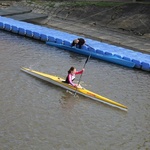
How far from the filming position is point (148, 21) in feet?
107

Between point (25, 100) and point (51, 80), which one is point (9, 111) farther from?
point (51, 80)

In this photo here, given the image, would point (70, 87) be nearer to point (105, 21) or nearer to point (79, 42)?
point (79, 42)

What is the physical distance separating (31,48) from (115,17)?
11116 millimetres

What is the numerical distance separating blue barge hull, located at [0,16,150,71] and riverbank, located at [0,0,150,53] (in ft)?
8.43

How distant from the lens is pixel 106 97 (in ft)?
63.2

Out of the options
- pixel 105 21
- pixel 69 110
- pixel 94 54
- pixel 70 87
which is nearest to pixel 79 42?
pixel 94 54

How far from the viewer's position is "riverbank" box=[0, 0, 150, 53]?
31609 millimetres

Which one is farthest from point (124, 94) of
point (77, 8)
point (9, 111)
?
point (77, 8)

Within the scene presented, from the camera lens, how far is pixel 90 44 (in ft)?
93.7

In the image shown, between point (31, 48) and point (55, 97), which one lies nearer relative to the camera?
point (55, 97)

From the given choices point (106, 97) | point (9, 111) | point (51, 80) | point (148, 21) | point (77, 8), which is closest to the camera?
point (9, 111)

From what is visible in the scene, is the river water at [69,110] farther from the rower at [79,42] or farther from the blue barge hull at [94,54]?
the rower at [79,42]

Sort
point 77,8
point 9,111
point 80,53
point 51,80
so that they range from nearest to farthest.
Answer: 1. point 9,111
2. point 51,80
3. point 80,53
4. point 77,8

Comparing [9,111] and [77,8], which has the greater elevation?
[77,8]
